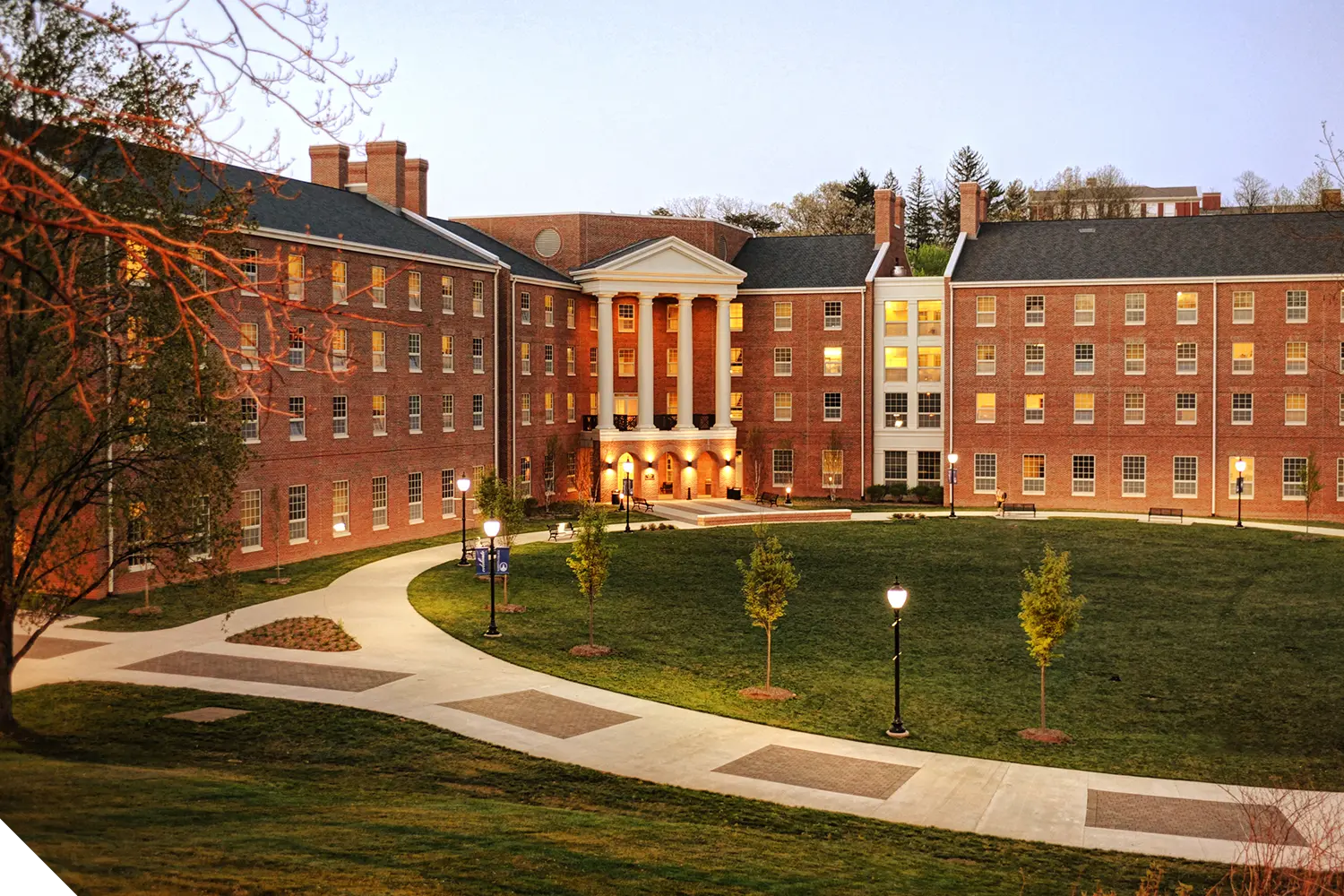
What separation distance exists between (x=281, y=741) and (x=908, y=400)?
4758 centimetres

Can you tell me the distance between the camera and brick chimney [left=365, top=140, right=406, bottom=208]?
53594 millimetres

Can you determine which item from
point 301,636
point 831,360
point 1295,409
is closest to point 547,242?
point 831,360

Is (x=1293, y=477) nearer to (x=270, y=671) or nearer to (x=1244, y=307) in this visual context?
(x=1244, y=307)

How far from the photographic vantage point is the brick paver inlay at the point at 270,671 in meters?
24.2

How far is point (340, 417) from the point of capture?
43594mm

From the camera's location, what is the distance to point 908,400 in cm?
6234

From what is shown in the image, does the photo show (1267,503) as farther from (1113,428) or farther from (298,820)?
(298,820)

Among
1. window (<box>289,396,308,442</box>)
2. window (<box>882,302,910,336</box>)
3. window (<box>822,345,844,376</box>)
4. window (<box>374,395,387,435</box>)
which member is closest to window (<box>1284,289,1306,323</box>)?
window (<box>882,302,910,336</box>)

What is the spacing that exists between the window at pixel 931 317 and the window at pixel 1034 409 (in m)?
5.88

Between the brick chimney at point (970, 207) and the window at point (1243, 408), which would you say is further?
the brick chimney at point (970, 207)

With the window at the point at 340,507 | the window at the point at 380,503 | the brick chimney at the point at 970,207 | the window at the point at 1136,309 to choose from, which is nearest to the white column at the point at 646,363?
the window at the point at 380,503

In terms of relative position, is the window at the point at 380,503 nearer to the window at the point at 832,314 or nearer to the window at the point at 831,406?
the window at the point at 831,406

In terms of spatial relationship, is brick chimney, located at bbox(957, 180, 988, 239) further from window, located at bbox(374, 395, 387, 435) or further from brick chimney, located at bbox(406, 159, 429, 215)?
window, located at bbox(374, 395, 387, 435)

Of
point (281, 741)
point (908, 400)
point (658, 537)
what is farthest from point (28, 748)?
point (908, 400)
